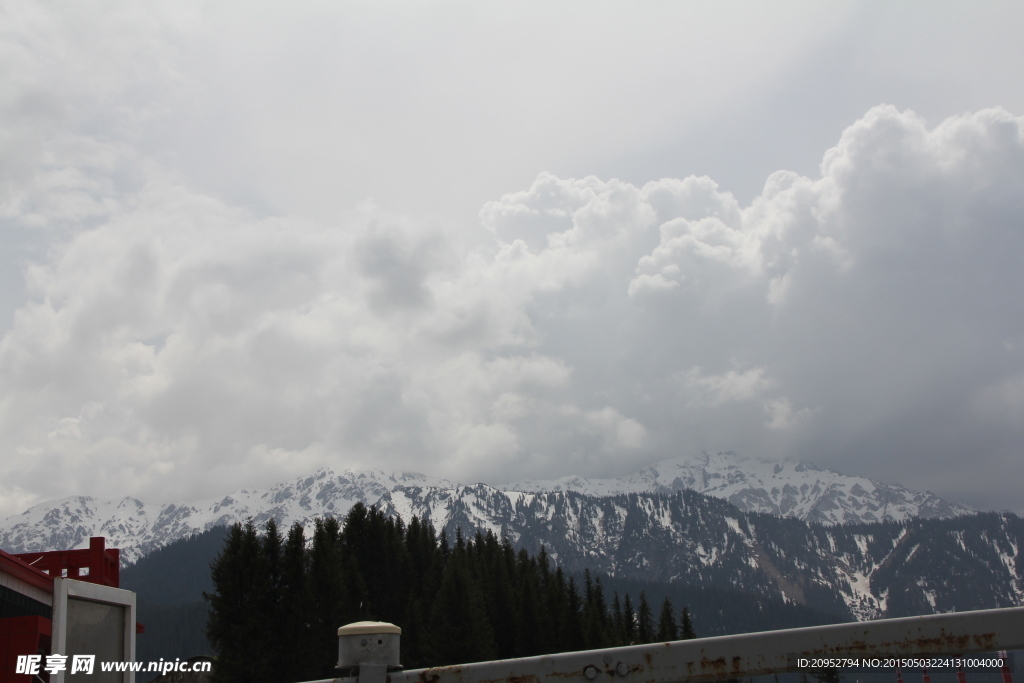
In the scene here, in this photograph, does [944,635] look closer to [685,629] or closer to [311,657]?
[311,657]

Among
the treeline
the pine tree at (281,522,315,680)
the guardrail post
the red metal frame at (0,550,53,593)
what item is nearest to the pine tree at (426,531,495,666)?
the treeline

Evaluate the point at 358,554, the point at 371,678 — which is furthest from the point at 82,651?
the point at 358,554

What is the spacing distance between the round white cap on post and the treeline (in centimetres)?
3944

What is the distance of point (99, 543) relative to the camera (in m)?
30.1

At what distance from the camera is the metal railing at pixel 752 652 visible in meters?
5.86

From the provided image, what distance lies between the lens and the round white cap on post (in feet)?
20.7

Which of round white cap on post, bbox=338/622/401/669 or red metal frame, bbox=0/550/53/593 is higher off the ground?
red metal frame, bbox=0/550/53/593

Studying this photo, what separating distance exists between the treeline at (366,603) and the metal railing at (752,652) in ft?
130

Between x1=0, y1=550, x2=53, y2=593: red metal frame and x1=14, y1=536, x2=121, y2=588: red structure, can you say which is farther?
x1=14, y1=536, x2=121, y2=588: red structure

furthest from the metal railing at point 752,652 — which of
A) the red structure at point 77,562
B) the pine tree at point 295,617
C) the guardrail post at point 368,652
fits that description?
the pine tree at point 295,617

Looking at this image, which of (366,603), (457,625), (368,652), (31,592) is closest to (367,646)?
(368,652)

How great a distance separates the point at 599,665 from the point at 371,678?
1885 millimetres

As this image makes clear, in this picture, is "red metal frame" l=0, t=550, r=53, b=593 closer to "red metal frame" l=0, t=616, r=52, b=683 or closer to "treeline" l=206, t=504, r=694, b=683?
"red metal frame" l=0, t=616, r=52, b=683

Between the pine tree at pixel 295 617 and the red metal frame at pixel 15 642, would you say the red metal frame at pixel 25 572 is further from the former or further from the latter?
the pine tree at pixel 295 617
